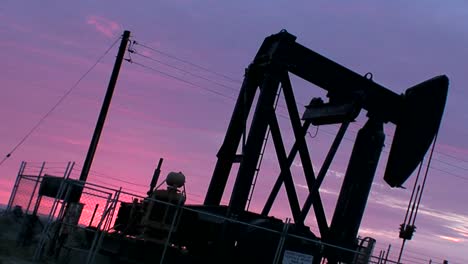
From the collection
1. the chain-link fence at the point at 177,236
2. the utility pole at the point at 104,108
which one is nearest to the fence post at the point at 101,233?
the chain-link fence at the point at 177,236

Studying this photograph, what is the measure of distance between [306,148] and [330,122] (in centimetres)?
112

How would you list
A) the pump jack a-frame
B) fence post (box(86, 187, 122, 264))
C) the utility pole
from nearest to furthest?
fence post (box(86, 187, 122, 264)) < the pump jack a-frame < the utility pole

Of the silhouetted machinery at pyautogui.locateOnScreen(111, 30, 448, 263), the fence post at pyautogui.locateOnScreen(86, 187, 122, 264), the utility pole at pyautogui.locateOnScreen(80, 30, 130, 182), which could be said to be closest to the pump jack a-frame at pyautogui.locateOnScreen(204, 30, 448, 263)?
the silhouetted machinery at pyautogui.locateOnScreen(111, 30, 448, 263)

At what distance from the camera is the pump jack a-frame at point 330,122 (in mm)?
16406

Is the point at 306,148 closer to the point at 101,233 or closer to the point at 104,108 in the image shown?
the point at 101,233

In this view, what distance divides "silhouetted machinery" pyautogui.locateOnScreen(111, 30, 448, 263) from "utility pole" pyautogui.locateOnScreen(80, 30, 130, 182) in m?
8.85

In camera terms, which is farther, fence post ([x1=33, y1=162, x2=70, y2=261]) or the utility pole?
the utility pole

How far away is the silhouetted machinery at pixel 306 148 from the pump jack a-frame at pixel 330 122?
0.09 ft

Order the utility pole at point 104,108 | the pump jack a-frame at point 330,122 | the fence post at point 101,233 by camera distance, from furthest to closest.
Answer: the utility pole at point 104,108 < the pump jack a-frame at point 330,122 < the fence post at point 101,233

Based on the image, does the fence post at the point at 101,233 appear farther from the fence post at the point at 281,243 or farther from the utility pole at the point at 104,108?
the utility pole at the point at 104,108

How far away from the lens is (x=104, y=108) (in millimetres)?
25766

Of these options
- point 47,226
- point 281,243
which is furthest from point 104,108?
point 281,243

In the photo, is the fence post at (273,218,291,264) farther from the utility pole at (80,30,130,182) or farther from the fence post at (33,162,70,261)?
the utility pole at (80,30,130,182)

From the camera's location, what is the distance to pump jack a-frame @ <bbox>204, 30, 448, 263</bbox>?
16.4m
